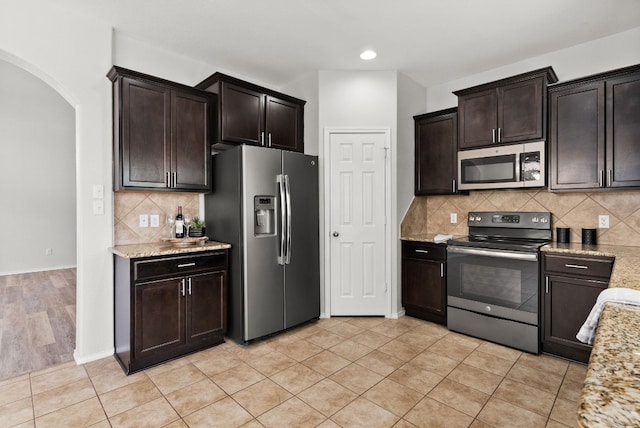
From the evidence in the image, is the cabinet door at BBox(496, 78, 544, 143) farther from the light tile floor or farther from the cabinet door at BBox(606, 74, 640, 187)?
the light tile floor

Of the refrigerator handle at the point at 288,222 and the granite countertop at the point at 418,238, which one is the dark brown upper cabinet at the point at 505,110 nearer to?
the granite countertop at the point at 418,238

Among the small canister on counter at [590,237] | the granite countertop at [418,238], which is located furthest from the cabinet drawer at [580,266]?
Answer: the granite countertop at [418,238]

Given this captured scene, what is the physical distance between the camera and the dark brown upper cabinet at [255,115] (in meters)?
3.25

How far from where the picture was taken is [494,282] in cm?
312

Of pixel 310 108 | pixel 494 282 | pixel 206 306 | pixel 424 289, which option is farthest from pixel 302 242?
pixel 494 282

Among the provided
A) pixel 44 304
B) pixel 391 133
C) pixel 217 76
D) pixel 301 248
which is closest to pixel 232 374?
pixel 301 248

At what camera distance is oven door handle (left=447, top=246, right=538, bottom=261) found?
2.92 metres

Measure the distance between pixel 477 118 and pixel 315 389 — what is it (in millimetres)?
2939

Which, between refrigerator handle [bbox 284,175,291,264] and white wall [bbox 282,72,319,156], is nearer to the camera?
refrigerator handle [bbox 284,175,291,264]

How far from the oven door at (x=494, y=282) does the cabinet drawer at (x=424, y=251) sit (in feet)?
0.36

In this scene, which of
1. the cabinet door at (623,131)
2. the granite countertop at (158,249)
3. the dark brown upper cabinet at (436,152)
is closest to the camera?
the granite countertop at (158,249)

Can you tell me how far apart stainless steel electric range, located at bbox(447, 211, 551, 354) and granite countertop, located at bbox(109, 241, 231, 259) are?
226 centimetres

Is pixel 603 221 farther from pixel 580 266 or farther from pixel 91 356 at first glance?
pixel 91 356

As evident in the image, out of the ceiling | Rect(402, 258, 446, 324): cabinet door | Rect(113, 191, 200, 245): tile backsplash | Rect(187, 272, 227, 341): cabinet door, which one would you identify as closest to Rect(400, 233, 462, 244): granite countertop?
Rect(402, 258, 446, 324): cabinet door
